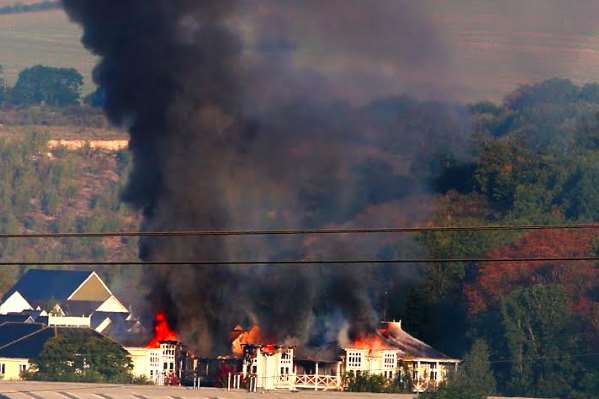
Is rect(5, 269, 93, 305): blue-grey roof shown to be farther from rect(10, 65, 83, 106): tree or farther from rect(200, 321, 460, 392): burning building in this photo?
rect(10, 65, 83, 106): tree

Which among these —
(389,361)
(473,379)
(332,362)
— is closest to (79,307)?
(389,361)

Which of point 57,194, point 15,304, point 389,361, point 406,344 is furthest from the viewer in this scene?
point 57,194

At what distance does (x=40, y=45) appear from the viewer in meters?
194

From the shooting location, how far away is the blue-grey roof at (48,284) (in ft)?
406

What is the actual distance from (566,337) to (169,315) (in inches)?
899

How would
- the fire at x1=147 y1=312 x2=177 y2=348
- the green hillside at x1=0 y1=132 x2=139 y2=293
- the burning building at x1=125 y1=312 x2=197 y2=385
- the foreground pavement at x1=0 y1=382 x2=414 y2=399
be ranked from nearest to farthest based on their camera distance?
the foreground pavement at x1=0 y1=382 x2=414 y2=399 < the fire at x1=147 y1=312 x2=177 y2=348 < the burning building at x1=125 y1=312 x2=197 y2=385 < the green hillside at x1=0 y1=132 x2=139 y2=293

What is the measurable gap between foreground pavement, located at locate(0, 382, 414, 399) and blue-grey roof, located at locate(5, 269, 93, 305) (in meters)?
44.5

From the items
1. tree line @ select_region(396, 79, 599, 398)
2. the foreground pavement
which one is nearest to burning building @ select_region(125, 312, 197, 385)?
the foreground pavement

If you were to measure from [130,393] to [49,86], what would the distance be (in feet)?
367

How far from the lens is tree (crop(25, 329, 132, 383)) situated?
80.2 meters

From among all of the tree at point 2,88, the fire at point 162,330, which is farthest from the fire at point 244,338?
the tree at point 2,88

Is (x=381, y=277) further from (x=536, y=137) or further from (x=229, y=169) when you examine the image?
(x=536, y=137)

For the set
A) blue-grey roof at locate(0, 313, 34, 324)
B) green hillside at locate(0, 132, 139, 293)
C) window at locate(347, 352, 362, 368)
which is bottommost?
window at locate(347, 352, 362, 368)

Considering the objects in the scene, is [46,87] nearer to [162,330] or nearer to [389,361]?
[389,361]
